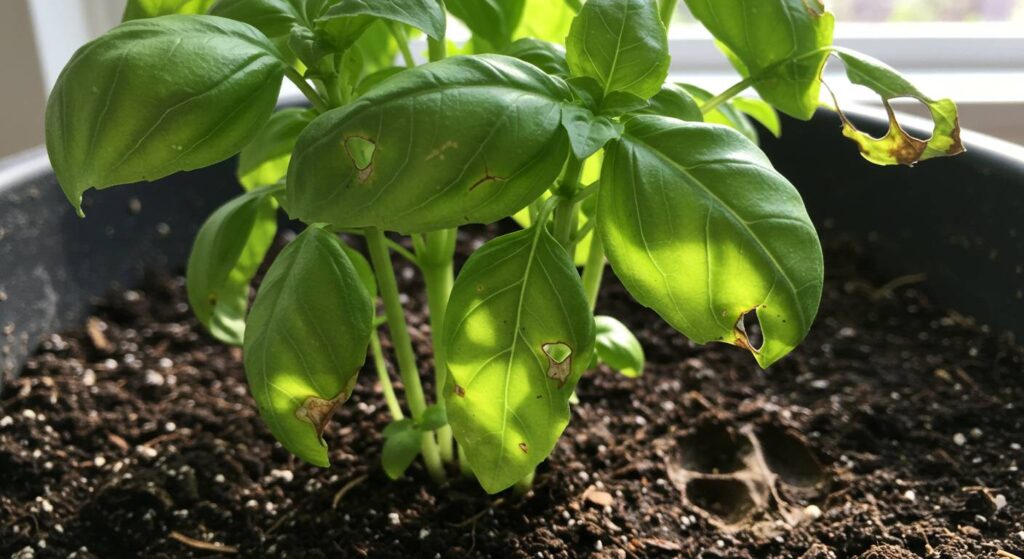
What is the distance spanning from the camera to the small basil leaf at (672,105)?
2.06ft

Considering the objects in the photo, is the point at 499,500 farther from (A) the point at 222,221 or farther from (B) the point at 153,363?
(B) the point at 153,363

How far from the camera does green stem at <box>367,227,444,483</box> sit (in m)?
0.68

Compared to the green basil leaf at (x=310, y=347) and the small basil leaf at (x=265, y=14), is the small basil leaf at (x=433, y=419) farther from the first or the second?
the small basil leaf at (x=265, y=14)

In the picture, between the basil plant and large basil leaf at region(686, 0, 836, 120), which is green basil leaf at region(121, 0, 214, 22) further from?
large basil leaf at region(686, 0, 836, 120)

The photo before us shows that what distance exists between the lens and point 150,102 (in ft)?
1.70

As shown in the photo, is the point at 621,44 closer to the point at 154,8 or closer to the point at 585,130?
the point at 585,130

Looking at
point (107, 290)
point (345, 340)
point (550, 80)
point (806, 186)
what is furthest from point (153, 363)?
point (806, 186)

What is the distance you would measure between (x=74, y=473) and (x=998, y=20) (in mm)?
1669

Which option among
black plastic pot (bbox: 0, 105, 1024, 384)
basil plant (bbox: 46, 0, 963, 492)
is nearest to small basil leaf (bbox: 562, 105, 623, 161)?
basil plant (bbox: 46, 0, 963, 492)

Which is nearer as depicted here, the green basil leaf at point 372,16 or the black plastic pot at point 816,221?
the green basil leaf at point 372,16

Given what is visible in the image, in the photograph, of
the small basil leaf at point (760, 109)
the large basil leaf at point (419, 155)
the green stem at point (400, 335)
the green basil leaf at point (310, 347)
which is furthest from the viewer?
the small basil leaf at point (760, 109)

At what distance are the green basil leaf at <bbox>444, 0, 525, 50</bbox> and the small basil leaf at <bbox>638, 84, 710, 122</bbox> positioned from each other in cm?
14

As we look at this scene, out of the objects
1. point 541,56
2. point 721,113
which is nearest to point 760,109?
point 721,113

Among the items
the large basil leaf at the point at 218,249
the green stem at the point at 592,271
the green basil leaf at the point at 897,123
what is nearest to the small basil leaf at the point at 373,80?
the large basil leaf at the point at 218,249
